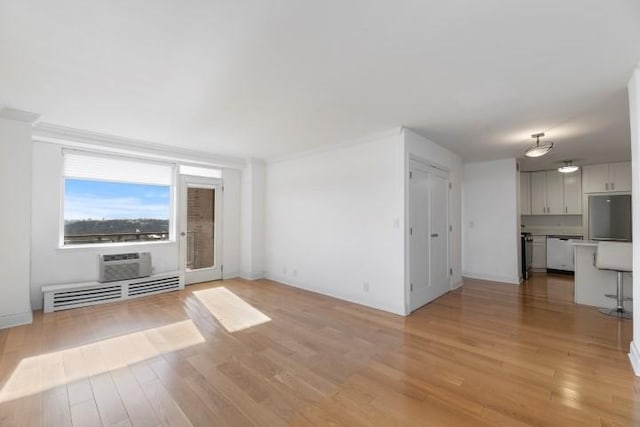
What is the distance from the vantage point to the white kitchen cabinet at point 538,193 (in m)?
6.59

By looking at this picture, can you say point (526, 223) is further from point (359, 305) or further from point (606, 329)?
point (359, 305)

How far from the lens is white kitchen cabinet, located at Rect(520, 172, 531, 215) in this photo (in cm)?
678

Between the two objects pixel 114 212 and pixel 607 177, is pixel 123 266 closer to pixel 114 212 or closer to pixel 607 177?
pixel 114 212

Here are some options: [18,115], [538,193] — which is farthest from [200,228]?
[538,193]

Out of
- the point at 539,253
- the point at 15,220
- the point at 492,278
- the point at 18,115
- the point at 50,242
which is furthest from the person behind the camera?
the point at 539,253

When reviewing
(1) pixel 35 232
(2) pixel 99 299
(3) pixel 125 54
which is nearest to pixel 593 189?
(3) pixel 125 54

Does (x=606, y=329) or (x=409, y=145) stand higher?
(x=409, y=145)

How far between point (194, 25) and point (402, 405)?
2812mm

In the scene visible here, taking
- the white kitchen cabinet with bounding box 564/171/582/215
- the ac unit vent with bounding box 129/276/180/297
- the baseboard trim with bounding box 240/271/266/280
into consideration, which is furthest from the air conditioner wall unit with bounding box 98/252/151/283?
the white kitchen cabinet with bounding box 564/171/582/215

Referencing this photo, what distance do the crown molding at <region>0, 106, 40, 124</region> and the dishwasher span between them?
9.29m

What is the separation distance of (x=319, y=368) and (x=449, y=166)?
395 cm

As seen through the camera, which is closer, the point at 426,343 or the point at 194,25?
the point at 194,25

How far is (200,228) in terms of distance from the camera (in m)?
5.45

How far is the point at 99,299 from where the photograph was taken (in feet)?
13.4
